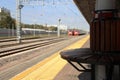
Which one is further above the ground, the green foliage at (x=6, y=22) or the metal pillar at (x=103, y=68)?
the green foliage at (x=6, y=22)

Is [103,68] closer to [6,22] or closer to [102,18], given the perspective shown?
[102,18]

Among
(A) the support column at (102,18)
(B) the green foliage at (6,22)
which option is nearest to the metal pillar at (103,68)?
(A) the support column at (102,18)

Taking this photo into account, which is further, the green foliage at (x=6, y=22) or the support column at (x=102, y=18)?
the green foliage at (x=6, y=22)

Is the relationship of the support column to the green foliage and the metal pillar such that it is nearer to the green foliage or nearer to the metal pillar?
the metal pillar

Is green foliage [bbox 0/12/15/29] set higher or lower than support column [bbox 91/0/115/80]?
higher

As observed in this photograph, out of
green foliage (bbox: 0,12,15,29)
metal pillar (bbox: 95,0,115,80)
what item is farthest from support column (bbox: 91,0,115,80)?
green foliage (bbox: 0,12,15,29)

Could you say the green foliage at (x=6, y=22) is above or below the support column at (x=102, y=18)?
above

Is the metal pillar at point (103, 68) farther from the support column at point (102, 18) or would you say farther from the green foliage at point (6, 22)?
the green foliage at point (6, 22)

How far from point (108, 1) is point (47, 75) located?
7747mm

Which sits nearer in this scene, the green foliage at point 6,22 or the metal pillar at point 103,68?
the metal pillar at point 103,68

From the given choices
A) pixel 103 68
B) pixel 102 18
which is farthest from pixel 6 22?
pixel 103 68

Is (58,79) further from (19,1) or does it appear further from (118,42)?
(19,1)

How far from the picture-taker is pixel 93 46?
182 inches

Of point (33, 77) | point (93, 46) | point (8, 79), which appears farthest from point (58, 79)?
point (93, 46)
